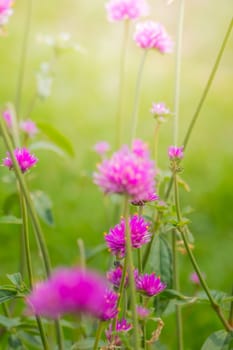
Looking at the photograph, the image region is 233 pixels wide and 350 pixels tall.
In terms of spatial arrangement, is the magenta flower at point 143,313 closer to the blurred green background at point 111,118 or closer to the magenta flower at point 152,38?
the magenta flower at point 152,38

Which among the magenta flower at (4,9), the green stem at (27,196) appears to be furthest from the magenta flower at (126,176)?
the magenta flower at (4,9)

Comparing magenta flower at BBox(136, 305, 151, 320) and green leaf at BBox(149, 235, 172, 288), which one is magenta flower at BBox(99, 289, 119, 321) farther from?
green leaf at BBox(149, 235, 172, 288)

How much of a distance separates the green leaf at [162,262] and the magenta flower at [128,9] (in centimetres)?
54

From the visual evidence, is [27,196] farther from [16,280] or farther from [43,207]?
[43,207]

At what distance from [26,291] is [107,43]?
106 inches

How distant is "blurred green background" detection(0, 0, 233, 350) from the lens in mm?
1923

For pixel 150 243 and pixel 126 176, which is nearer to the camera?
pixel 126 176

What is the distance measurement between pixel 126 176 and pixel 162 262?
358mm

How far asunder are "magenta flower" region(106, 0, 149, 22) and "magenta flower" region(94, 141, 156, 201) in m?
0.72

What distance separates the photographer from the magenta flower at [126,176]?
565 mm

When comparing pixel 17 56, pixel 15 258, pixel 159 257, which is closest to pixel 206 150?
pixel 15 258

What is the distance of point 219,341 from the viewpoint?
2.76ft

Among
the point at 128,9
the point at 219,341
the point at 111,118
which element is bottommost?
the point at 219,341

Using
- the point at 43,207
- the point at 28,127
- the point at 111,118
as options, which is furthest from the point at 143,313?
the point at 111,118
